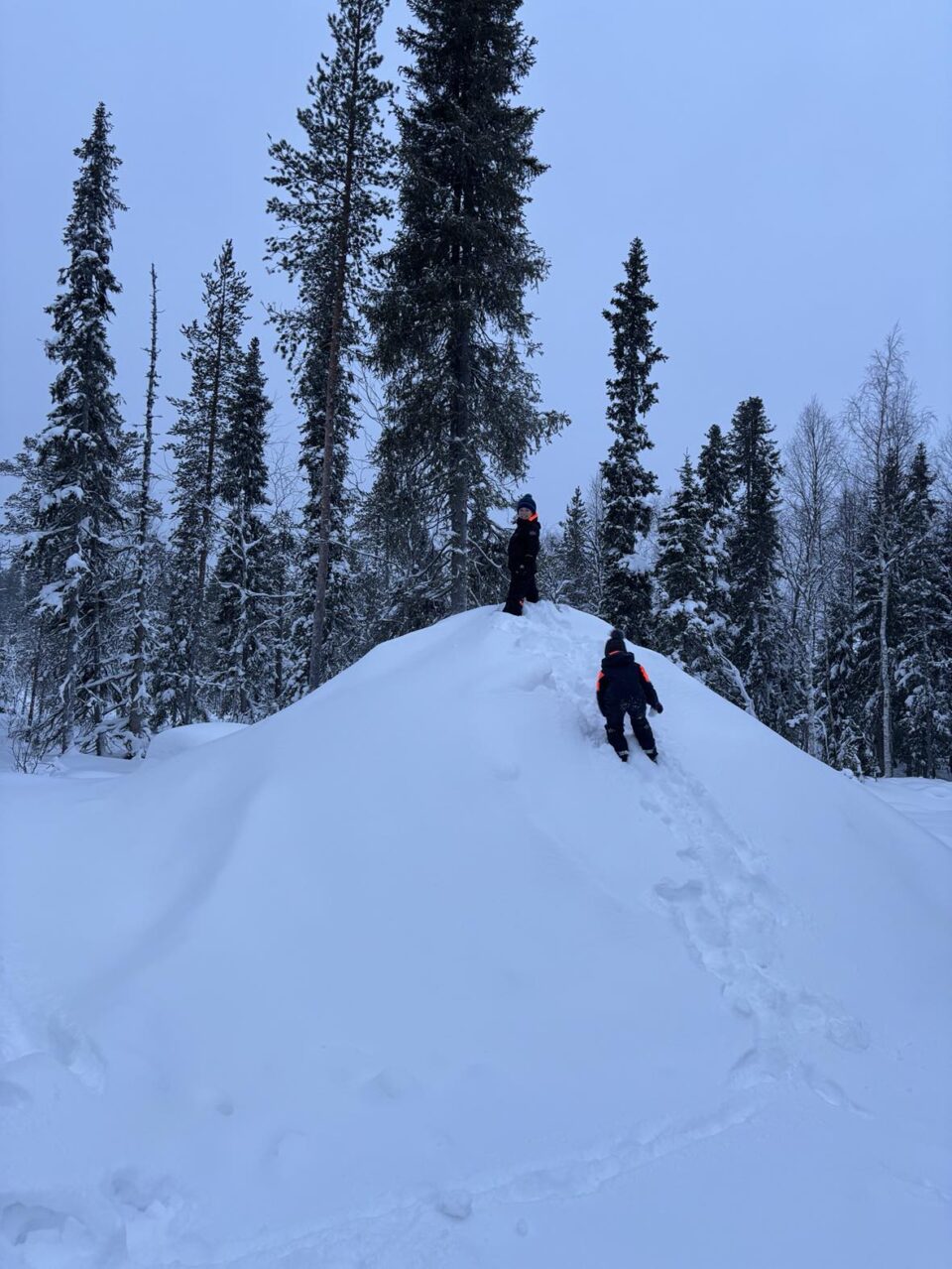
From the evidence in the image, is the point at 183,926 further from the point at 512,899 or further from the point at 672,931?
the point at 672,931

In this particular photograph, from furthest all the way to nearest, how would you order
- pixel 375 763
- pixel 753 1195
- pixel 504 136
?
pixel 504 136, pixel 375 763, pixel 753 1195

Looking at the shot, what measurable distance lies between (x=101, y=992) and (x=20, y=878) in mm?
1725

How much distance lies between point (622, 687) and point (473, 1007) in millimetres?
3393

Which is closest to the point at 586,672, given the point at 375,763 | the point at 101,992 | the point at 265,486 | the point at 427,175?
the point at 375,763

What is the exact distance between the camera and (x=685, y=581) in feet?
68.3

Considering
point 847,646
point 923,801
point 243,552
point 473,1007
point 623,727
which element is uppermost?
point 243,552

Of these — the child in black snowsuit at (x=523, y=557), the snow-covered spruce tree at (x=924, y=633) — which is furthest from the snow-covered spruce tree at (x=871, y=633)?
the child in black snowsuit at (x=523, y=557)

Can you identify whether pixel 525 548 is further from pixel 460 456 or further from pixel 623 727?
pixel 460 456

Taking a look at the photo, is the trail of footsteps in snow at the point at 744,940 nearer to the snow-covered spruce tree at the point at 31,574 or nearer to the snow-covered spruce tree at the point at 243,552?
the snow-covered spruce tree at the point at 31,574

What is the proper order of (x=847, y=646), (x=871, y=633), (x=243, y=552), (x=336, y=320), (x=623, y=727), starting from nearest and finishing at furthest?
(x=623, y=727), (x=336, y=320), (x=243, y=552), (x=847, y=646), (x=871, y=633)

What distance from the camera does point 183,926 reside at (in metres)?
4.18

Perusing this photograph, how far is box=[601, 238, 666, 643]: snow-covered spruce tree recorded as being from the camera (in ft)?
60.3

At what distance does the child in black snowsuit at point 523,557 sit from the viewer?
8352 millimetres

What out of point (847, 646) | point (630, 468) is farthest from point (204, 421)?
point (847, 646)
